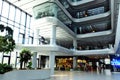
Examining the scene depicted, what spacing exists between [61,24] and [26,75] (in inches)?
494

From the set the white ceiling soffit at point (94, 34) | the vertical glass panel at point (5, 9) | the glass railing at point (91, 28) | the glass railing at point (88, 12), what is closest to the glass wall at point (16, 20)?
the vertical glass panel at point (5, 9)

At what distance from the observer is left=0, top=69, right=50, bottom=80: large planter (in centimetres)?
1262

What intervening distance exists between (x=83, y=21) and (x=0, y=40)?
26.2 metres

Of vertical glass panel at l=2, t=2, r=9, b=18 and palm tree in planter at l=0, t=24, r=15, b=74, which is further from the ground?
vertical glass panel at l=2, t=2, r=9, b=18

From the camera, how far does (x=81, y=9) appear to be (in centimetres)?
3738

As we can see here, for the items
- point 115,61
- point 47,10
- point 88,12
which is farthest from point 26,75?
point 115,61

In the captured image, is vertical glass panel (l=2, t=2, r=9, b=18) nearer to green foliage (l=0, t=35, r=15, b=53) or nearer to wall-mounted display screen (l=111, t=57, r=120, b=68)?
green foliage (l=0, t=35, r=15, b=53)

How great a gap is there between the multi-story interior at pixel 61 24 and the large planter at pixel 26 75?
541 centimetres

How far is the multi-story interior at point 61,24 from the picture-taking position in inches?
910

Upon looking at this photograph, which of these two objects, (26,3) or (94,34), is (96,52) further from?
(26,3)

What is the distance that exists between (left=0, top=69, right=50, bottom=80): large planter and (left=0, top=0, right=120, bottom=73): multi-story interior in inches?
213

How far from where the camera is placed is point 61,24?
83.9ft

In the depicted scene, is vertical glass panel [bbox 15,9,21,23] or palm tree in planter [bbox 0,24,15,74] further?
vertical glass panel [bbox 15,9,21,23]

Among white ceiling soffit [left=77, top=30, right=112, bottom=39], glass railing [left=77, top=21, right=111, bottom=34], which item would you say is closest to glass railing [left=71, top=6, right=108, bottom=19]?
glass railing [left=77, top=21, right=111, bottom=34]
